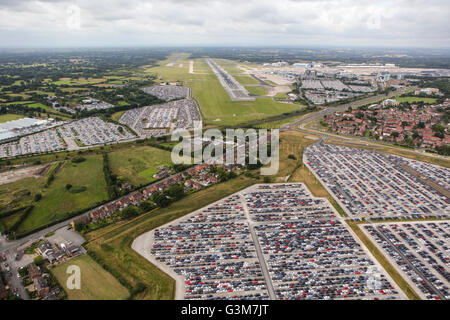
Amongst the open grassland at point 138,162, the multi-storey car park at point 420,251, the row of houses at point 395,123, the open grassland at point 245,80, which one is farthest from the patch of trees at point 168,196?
the open grassland at point 245,80

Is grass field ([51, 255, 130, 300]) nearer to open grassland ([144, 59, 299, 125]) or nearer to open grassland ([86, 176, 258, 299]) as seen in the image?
open grassland ([86, 176, 258, 299])

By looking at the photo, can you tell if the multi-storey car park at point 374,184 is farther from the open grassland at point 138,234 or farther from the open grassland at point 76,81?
the open grassland at point 76,81

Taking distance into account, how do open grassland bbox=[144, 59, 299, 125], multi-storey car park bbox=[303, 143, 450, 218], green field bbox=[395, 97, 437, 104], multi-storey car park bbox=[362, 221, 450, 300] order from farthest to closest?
green field bbox=[395, 97, 437, 104] → open grassland bbox=[144, 59, 299, 125] → multi-storey car park bbox=[303, 143, 450, 218] → multi-storey car park bbox=[362, 221, 450, 300]

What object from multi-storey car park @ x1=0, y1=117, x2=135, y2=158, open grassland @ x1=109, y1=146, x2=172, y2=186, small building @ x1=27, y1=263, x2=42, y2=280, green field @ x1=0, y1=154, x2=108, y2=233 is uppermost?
multi-storey car park @ x1=0, y1=117, x2=135, y2=158

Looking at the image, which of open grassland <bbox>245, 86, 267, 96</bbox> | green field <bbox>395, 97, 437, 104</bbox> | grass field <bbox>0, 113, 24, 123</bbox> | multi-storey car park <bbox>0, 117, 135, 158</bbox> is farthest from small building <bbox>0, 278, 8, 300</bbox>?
green field <bbox>395, 97, 437, 104</bbox>

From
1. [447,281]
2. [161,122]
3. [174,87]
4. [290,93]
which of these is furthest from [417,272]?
[174,87]

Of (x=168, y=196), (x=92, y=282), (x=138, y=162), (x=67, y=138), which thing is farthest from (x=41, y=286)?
(x=67, y=138)

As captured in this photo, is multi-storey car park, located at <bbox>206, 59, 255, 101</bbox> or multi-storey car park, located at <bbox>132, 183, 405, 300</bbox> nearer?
multi-storey car park, located at <bbox>132, 183, 405, 300</bbox>
